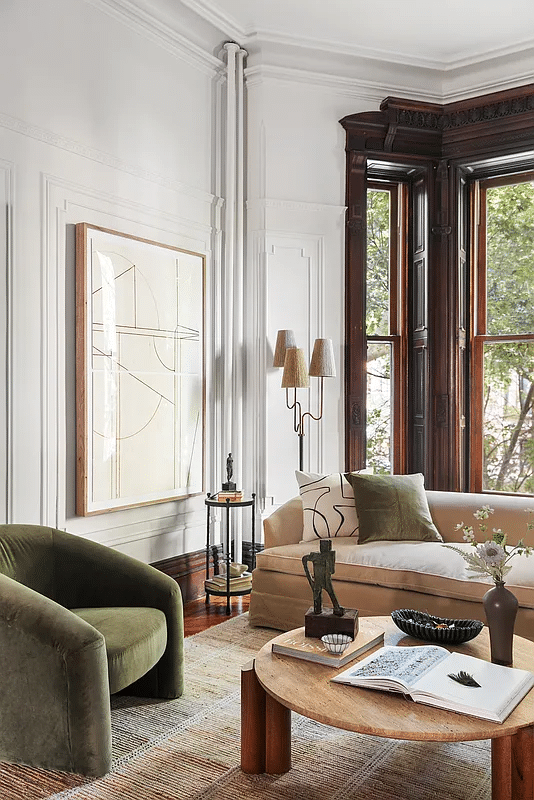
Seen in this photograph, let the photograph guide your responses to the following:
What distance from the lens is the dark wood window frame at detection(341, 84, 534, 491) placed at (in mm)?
5020

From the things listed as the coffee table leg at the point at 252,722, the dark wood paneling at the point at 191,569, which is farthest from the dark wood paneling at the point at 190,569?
the coffee table leg at the point at 252,722

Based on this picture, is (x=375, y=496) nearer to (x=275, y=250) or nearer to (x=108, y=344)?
(x=108, y=344)

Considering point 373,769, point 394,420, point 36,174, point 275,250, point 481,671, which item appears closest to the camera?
point 481,671

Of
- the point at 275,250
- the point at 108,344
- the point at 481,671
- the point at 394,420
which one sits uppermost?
the point at 275,250

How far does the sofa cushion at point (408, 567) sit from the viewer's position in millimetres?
3158

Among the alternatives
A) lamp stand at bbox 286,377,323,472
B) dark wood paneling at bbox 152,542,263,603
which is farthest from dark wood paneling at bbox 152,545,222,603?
lamp stand at bbox 286,377,323,472

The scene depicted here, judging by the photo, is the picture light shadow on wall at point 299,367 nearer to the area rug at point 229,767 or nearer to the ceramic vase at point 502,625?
the area rug at point 229,767

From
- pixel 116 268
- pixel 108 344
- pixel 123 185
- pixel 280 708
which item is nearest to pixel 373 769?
pixel 280 708

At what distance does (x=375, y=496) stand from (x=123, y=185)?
86.0 inches

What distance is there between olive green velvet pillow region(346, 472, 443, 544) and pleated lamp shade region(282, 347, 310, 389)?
0.82 metres

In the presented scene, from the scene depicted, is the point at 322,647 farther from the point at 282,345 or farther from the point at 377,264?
the point at 377,264

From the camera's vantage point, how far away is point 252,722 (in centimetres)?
227

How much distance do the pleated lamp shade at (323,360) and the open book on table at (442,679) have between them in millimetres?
2455

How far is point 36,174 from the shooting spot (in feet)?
11.2
